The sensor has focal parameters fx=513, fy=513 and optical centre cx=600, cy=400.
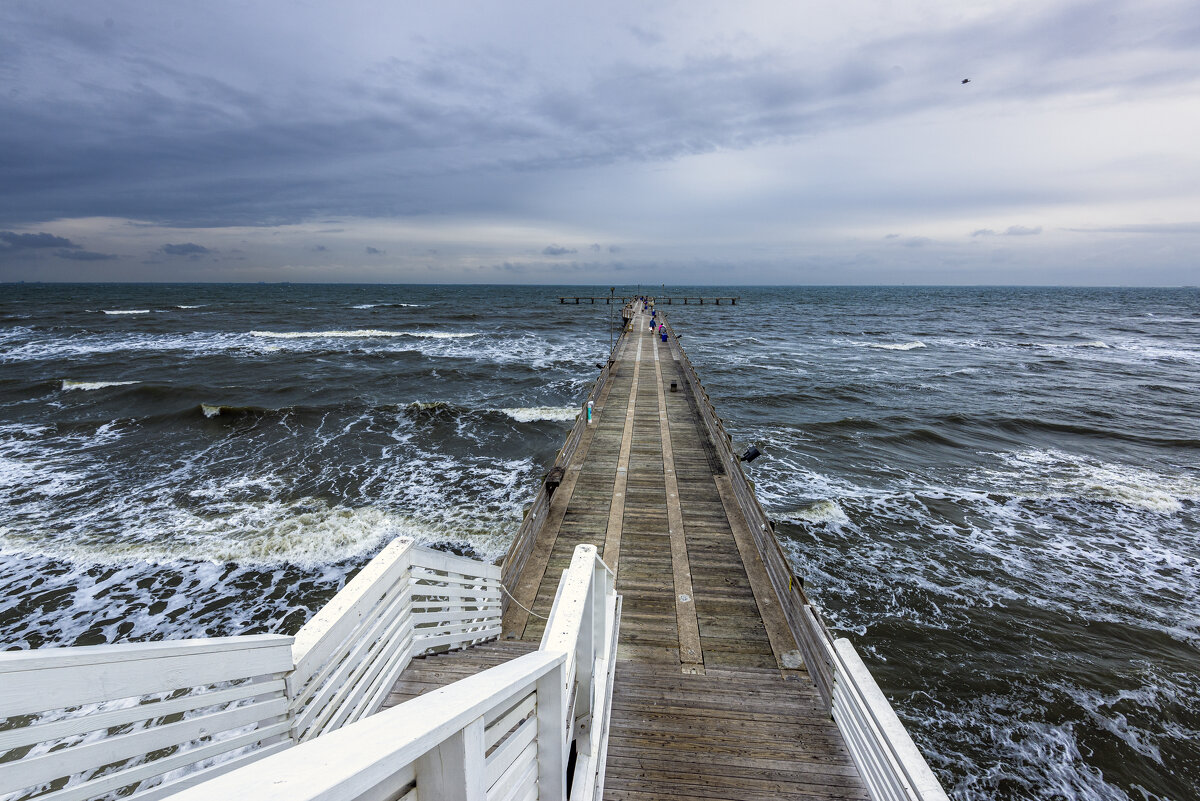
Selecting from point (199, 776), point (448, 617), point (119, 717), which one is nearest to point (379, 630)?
point (448, 617)

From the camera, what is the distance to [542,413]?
25.7 meters

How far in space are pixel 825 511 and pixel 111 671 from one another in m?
16.0

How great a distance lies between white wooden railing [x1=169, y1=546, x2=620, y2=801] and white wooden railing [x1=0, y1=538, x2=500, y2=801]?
0.73m

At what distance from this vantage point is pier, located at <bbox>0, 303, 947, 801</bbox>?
161 cm

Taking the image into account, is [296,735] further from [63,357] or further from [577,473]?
[63,357]

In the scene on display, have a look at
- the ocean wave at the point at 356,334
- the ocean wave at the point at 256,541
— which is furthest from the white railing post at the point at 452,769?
the ocean wave at the point at 356,334

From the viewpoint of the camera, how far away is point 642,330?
46.6m

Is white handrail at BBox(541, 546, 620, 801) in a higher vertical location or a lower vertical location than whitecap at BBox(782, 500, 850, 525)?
higher

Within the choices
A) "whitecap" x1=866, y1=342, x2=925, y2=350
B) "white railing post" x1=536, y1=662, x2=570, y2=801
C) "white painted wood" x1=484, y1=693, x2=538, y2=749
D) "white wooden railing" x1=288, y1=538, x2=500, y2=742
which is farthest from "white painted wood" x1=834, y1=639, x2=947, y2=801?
"whitecap" x1=866, y1=342, x2=925, y2=350

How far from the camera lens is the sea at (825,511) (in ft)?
29.3

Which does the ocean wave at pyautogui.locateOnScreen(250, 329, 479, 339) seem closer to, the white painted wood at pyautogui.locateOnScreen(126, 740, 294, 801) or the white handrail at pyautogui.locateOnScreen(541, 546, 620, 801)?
the white handrail at pyautogui.locateOnScreen(541, 546, 620, 801)

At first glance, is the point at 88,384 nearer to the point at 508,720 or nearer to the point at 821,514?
the point at 821,514

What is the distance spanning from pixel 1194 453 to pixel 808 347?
32.0 m

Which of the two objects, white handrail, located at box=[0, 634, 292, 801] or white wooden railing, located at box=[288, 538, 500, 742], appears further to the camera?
white wooden railing, located at box=[288, 538, 500, 742]
